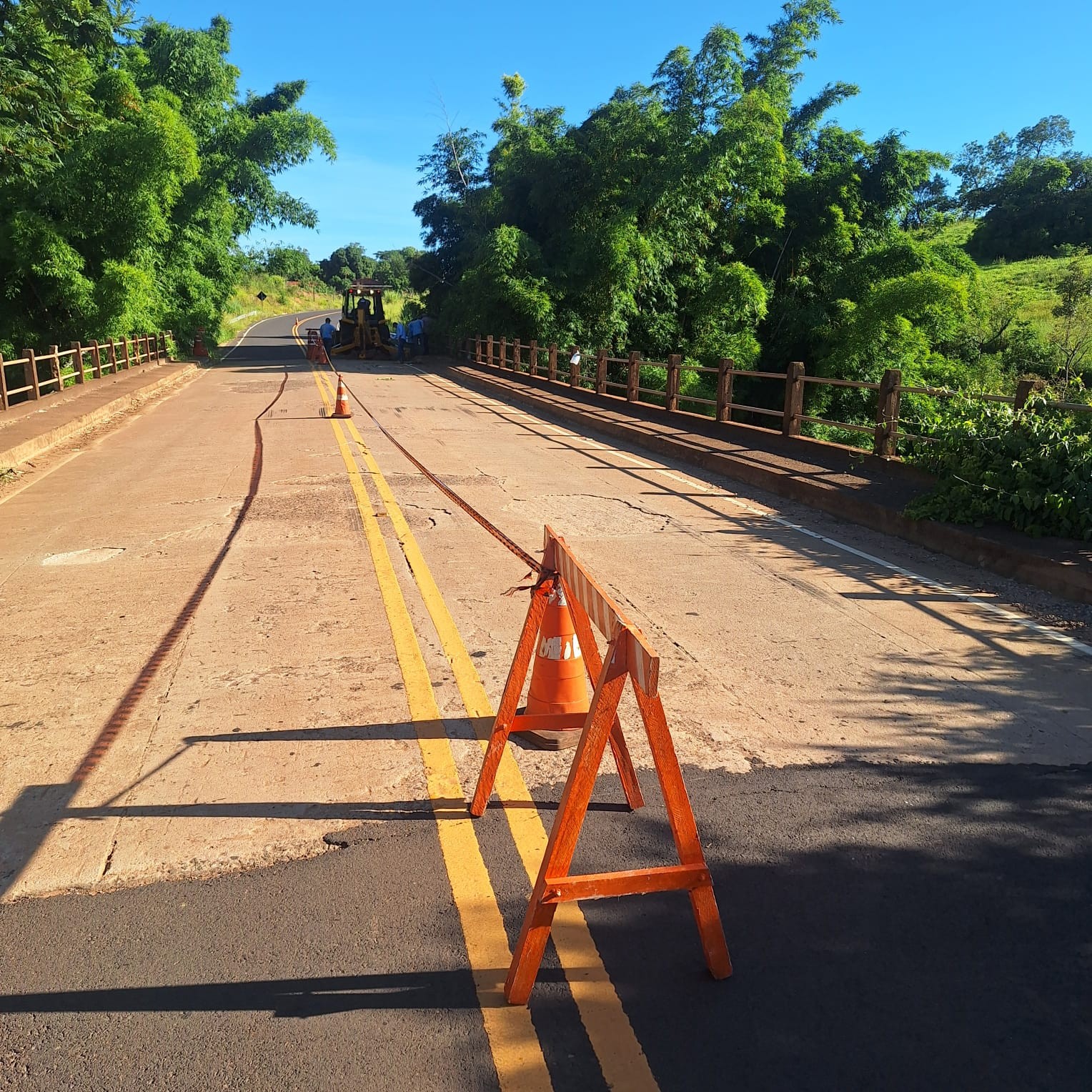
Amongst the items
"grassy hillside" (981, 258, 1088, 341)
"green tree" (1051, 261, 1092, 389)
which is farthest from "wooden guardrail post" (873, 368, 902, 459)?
"grassy hillside" (981, 258, 1088, 341)

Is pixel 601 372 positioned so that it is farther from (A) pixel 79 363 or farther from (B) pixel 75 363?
(B) pixel 75 363

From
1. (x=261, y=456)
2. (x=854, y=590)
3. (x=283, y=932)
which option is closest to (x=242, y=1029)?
(x=283, y=932)

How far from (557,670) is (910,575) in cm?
446

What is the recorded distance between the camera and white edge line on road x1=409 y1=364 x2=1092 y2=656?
19.5 feet

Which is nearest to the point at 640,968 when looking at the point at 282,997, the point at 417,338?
the point at 282,997

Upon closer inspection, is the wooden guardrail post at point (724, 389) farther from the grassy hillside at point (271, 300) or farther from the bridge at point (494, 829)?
the grassy hillside at point (271, 300)

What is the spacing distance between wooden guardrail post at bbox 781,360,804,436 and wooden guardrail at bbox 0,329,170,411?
1217cm

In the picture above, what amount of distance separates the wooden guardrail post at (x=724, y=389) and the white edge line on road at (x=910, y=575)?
297 cm

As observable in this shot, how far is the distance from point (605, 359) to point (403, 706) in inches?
676

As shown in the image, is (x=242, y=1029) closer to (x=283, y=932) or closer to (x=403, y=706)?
(x=283, y=932)

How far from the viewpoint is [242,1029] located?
100 inches

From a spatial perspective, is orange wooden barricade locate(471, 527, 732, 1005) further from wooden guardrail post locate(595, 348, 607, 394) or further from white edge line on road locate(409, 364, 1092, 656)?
wooden guardrail post locate(595, 348, 607, 394)

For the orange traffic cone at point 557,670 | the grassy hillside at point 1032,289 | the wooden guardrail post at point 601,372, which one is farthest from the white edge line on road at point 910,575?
the grassy hillside at point 1032,289

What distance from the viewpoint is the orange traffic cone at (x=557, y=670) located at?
4.11 meters
